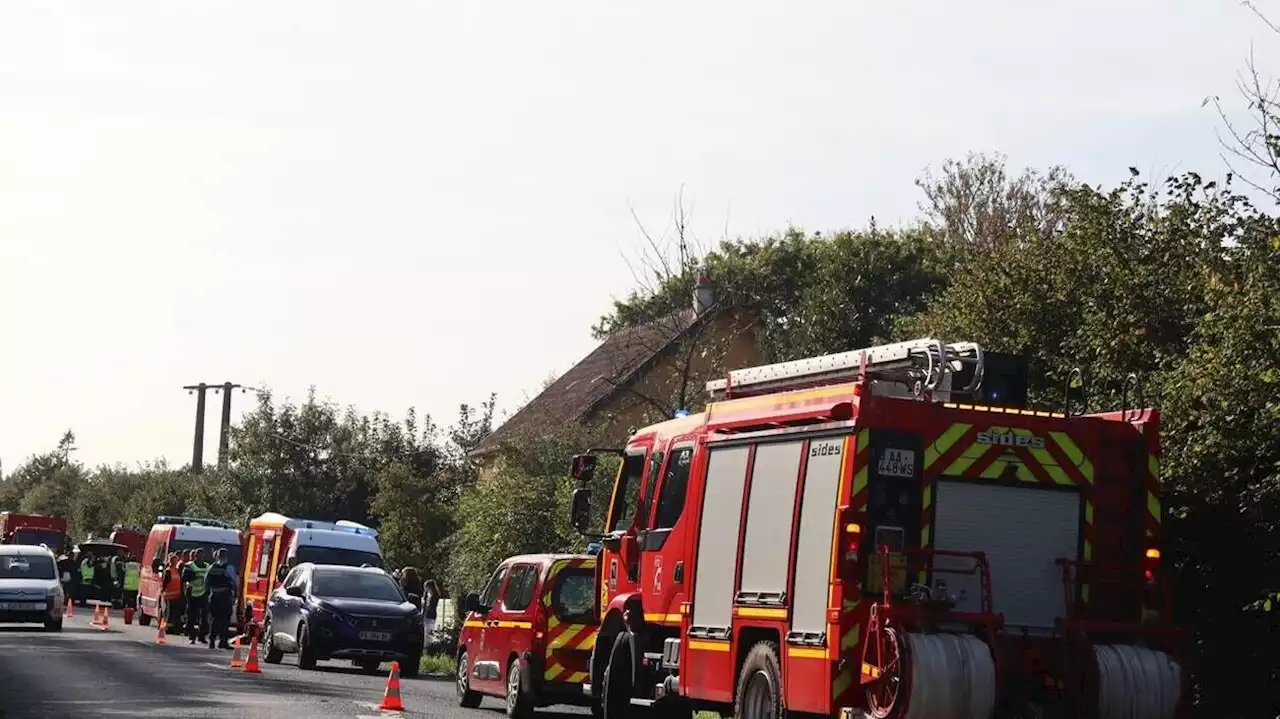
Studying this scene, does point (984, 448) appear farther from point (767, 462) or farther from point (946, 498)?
point (767, 462)

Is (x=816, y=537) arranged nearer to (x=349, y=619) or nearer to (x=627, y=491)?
(x=627, y=491)

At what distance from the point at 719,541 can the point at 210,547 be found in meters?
32.9

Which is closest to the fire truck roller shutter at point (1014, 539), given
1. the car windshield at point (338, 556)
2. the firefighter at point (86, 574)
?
the car windshield at point (338, 556)

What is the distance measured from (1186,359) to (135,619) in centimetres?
4171

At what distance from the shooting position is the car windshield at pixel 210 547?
154ft

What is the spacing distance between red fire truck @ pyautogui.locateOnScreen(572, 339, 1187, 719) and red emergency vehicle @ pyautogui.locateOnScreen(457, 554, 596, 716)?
4.17 meters

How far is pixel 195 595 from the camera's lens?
37375mm

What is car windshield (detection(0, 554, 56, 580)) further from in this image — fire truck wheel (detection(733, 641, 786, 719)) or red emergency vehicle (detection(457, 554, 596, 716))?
fire truck wheel (detection(733, 641, 786, 719))

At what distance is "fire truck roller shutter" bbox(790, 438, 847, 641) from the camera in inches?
580

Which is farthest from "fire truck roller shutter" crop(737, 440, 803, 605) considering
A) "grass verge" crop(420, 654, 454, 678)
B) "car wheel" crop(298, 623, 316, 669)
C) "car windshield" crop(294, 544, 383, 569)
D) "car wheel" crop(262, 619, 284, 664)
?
"car windshield" crop(294, 544, 383, 569)

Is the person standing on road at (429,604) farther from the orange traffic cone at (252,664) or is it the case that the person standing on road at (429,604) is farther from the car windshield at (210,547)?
the car windshield at (210,547)

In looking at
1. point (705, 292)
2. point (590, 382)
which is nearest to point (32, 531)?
point (590, 382)

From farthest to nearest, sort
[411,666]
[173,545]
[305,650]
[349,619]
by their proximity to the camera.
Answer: [173,545] < [411,666] < [305,650] < [349,619]

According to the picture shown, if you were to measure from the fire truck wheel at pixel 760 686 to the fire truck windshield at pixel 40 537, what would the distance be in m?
52.7
